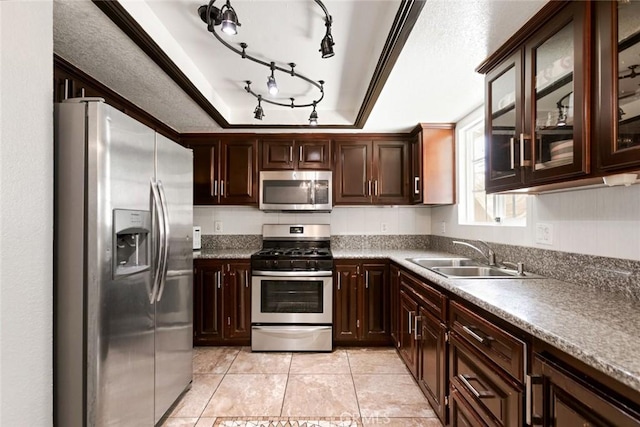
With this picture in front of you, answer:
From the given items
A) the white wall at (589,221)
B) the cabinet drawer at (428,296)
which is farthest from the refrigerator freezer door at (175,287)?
the white wall at (589,221)

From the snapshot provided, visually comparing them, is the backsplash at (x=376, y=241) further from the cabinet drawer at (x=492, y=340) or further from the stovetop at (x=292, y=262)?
the cabinet drawer at (x=492, y=340)

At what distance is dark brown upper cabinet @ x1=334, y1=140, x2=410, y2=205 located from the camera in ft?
11.2

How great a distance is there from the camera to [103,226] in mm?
1383

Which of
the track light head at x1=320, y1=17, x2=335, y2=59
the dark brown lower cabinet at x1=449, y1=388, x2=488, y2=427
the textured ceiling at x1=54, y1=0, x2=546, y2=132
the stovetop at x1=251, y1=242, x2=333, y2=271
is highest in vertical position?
the textured ceiling at x1=54, y1=0, x2=546, y2=132

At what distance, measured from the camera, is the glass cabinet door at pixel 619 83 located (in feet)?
3.25

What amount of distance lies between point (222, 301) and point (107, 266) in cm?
178

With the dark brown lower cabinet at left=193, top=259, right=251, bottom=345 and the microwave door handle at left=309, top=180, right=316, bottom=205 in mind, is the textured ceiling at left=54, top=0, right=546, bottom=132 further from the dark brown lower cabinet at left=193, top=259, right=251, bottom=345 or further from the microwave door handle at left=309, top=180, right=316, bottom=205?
the dark brown lower cabinet at left=193, top=259, right=251, bottom=345

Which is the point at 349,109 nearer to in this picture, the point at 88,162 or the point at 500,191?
the point at 500,191

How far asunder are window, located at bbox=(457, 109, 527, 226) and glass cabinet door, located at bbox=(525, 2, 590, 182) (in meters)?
0.99

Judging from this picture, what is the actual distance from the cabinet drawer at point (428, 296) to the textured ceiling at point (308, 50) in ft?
4.53

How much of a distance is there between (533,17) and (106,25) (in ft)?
6.64

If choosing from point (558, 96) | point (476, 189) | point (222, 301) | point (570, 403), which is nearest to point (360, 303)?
point (222, 301)

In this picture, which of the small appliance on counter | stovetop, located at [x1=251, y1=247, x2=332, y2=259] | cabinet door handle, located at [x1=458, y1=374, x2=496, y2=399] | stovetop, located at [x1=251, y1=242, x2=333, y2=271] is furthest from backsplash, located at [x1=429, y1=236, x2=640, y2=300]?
the small appliance on counter

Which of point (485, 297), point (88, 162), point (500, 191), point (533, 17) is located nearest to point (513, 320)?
point (485, 297)
